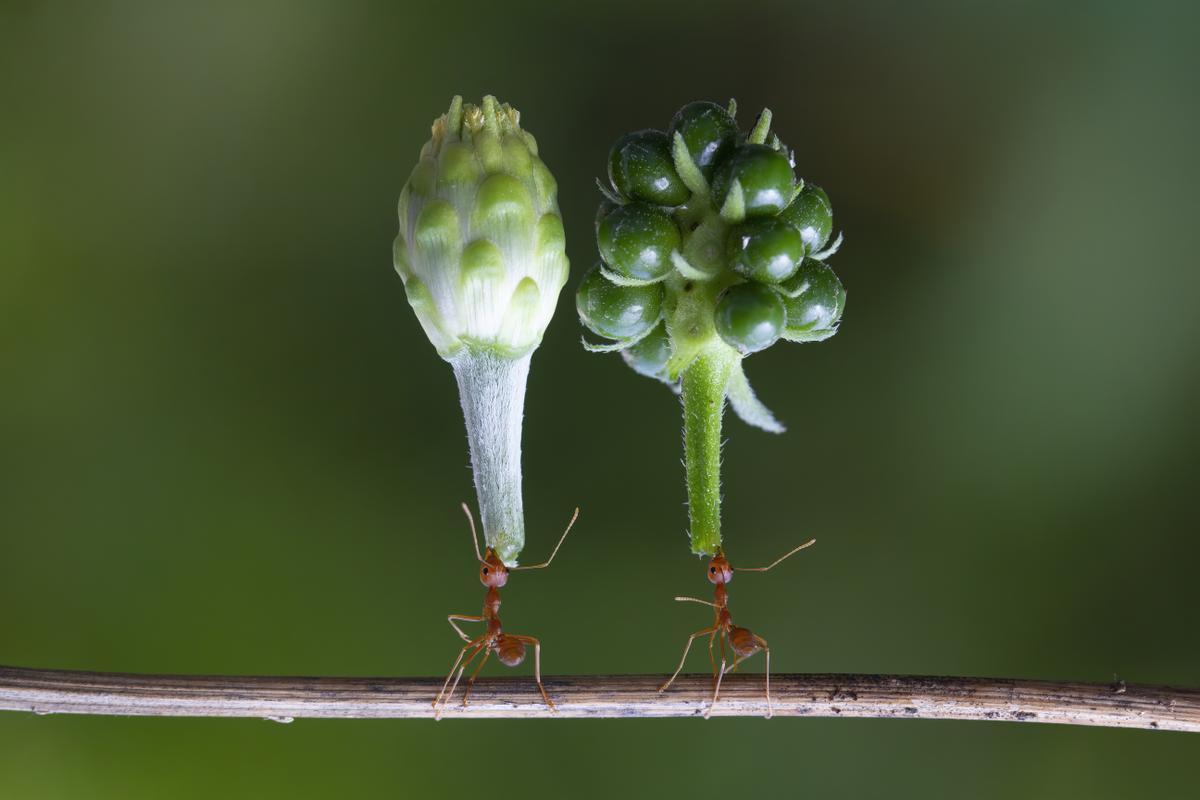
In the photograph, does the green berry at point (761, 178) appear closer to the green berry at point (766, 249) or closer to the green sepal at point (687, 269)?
the green berry at point (766, 249)

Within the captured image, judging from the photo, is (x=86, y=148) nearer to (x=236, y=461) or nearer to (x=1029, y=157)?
(x=236, y=461)

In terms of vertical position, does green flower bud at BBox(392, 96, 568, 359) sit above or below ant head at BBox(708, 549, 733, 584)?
above

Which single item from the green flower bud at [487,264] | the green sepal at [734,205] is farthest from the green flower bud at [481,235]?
the green sepal at [734,205]

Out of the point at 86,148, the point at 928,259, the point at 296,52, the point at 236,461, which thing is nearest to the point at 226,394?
the point at 236,461

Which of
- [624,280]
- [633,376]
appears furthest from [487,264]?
[633,376]

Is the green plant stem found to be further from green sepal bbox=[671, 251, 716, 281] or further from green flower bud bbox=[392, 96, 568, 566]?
green flower bud bbox=[392, 96, 568, 566]

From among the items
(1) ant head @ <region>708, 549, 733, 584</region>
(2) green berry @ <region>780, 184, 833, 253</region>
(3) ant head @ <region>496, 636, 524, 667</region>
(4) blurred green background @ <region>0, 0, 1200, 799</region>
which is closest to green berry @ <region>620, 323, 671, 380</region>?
(2) green berry @ <region>780, 184, 833, 253</region>

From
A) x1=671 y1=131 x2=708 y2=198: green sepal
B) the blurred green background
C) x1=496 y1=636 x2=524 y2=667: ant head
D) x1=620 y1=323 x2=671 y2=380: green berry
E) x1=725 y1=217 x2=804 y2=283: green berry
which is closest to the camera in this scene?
x1=725 y1=217 x2=804 y2=283: green berry
